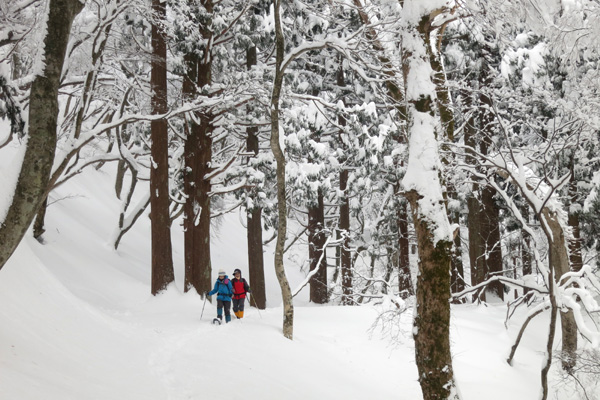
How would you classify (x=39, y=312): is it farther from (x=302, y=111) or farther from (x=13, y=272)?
(x=302, y=111)

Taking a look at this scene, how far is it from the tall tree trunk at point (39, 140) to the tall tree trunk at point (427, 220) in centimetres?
366

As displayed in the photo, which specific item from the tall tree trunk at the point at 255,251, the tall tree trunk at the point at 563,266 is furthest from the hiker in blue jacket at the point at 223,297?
the tall tree trunk at the point at 563,266

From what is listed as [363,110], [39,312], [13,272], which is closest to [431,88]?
[39,312]

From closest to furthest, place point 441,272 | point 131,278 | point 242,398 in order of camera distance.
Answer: point 441,272, point 242,398, point 131,278

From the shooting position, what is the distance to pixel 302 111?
1386 cm

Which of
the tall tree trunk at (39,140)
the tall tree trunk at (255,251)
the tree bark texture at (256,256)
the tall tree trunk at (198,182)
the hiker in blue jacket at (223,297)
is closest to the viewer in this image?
the tall tree trunk at (39,140)

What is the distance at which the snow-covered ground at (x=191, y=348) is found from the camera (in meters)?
6.09

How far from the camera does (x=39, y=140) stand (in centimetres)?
489

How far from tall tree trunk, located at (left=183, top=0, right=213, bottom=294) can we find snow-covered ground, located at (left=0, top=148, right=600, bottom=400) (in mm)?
712

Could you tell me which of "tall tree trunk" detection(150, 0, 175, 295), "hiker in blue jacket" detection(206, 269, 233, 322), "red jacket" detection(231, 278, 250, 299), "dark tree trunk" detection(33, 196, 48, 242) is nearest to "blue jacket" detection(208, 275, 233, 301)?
"hiker in blue jacket" detection(206, 269, 233, 322)

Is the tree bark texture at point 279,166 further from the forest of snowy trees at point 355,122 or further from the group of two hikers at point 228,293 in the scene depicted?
the group of two hikers at point 228,293

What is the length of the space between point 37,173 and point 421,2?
14.3 ft

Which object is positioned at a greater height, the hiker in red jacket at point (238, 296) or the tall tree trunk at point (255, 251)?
the tall tree trunk at point (255, 251)

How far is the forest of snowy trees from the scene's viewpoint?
5570mm
